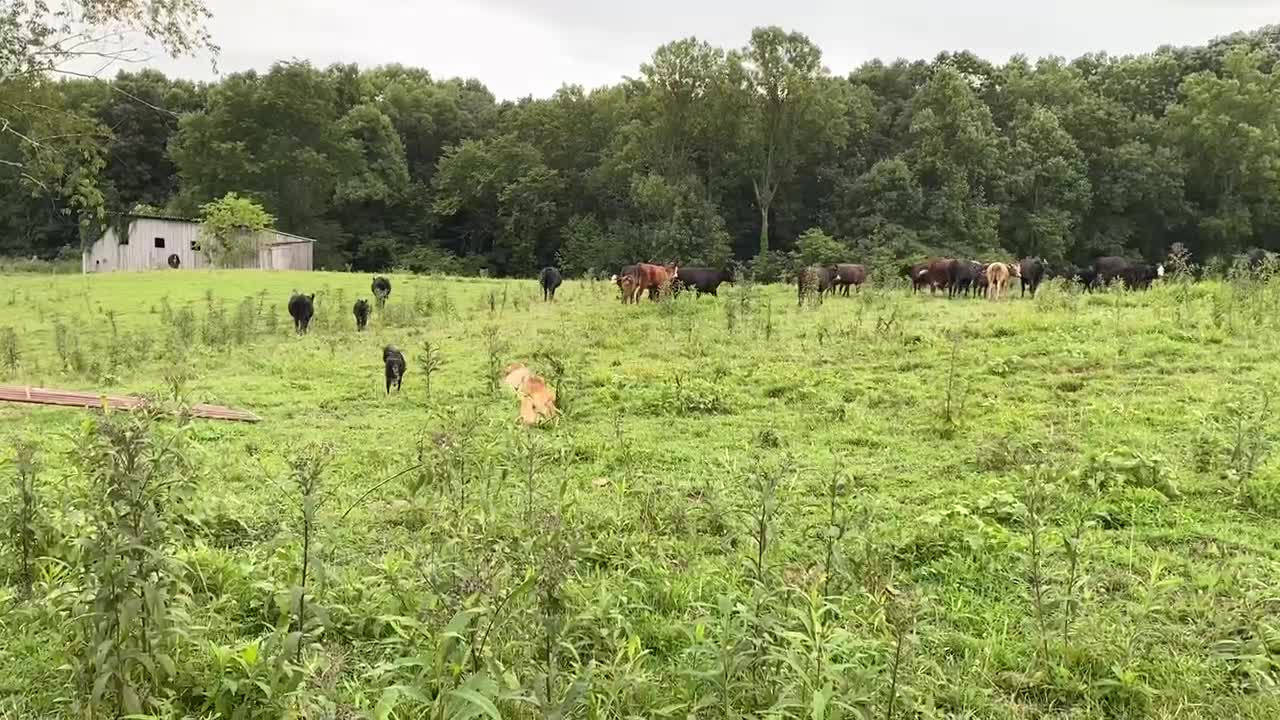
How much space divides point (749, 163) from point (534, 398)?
3952 centimetres

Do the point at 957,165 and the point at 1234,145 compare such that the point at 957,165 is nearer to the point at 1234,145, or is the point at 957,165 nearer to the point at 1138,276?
the point at 1234,145

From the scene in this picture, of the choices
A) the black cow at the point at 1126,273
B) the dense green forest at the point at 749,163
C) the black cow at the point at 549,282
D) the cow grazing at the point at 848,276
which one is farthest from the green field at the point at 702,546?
the dense green forest at the point at 749,163

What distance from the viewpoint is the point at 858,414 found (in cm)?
736

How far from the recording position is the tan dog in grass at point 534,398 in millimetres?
7379

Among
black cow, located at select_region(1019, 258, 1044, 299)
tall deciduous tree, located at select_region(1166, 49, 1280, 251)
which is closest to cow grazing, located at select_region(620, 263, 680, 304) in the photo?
black cow, located at select_region(1019, 258, 1044, 299)

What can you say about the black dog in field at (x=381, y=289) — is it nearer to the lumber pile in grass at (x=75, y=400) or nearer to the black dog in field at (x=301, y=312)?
the black dog in field at (x=301, y=312)

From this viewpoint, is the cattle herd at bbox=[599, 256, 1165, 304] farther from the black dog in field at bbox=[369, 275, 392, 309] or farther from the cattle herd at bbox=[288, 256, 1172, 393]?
the black dog in field at bbox=[369, 275, 392, 309]

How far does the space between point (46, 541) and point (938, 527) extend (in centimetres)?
432

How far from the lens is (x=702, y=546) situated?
449 cm

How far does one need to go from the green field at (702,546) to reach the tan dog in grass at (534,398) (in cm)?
26

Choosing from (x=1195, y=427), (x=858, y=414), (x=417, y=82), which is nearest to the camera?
(x=1195, y=427)

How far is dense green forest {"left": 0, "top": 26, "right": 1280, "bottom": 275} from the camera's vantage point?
41.2m

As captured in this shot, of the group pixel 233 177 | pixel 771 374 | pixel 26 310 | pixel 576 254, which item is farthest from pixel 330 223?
pixel 771 374

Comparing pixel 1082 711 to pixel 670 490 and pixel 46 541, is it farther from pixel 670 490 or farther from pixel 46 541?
pixel 46 541
